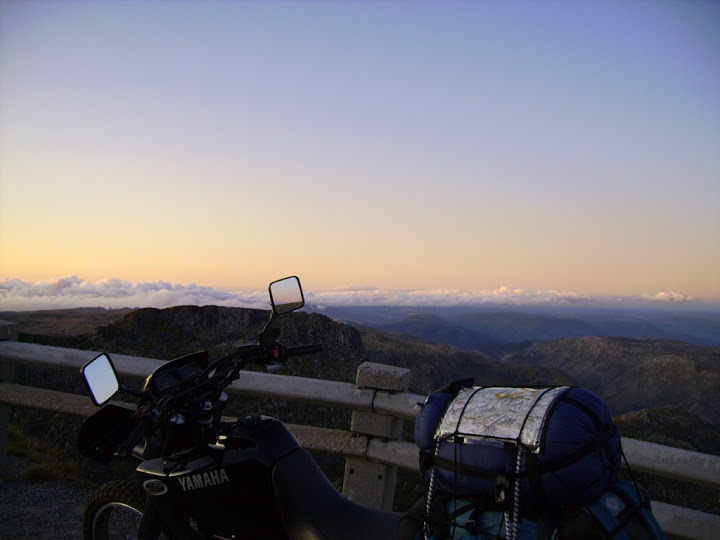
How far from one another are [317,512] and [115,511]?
4.67ft

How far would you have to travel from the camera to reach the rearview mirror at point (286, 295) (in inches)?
115

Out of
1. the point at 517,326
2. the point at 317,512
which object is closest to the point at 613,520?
the point at 317,512

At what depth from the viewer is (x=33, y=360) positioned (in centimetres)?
511

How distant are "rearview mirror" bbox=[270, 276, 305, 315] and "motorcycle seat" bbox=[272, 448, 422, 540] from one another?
740 mm

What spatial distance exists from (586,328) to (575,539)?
6905 inches

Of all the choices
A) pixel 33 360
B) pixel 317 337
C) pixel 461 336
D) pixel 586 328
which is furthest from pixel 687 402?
pixel 586 328

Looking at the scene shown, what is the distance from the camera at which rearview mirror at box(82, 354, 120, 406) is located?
2.31 meters

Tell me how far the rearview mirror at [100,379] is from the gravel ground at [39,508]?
2.86 m

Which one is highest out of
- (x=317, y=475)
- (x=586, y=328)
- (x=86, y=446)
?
(x=86, y=446)

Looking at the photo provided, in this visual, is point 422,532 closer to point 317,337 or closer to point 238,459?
point 238,459

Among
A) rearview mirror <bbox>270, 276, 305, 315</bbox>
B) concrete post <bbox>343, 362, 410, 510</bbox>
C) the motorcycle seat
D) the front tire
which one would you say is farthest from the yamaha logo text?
concrete post <bbox>343, 362, 410, 510</bbox>

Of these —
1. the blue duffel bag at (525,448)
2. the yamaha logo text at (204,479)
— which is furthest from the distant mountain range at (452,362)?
the yamaha logo text at (204,479)

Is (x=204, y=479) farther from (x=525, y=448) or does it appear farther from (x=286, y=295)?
(x=525, y=448)

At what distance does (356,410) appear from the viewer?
13.6 feet
